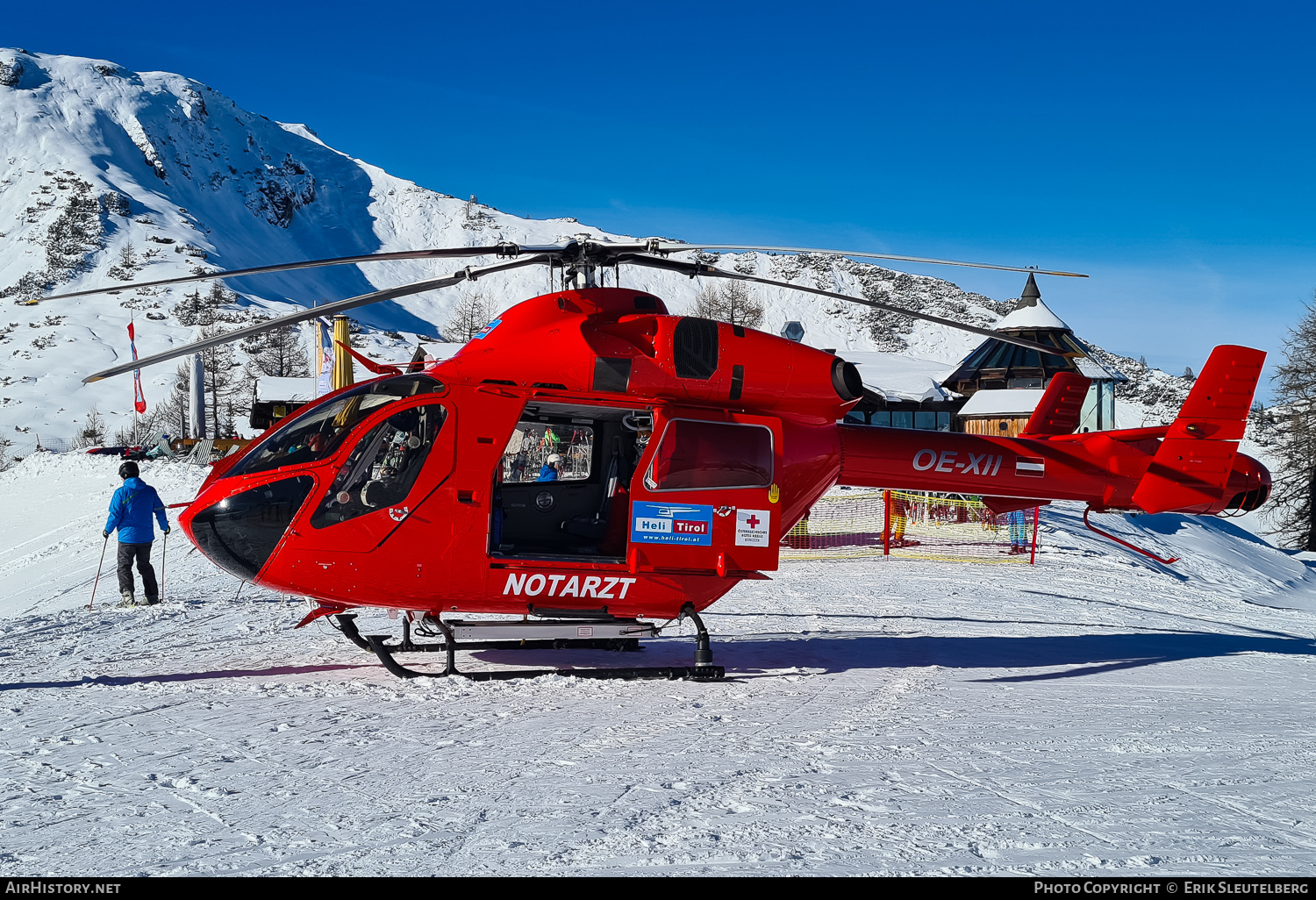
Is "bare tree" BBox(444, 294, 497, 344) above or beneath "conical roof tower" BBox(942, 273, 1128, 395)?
above

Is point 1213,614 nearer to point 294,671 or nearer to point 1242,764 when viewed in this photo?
point 1242,764

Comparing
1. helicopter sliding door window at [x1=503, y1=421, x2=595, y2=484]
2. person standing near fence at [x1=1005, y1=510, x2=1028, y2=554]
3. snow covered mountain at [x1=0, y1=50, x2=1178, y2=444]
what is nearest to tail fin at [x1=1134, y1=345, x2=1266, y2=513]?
helicopter sliding door window at [x1=503, y1=421, x2=595, y2=484]

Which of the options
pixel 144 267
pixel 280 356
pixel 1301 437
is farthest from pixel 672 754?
pixel 144 267

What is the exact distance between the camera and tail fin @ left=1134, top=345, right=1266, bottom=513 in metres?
9.72

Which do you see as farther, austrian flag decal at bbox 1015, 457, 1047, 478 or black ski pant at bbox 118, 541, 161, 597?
black ski pant at bbox 118, 541, 161, 597

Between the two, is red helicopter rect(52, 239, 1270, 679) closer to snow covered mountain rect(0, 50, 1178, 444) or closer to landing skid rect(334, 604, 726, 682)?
landing skid rect(334, 604, 726, 682)

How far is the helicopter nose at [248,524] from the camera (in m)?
7.17

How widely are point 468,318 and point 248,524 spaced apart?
10284 cm

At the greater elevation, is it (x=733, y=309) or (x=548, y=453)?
(x=733, y=309)

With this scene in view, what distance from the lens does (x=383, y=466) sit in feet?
24.3

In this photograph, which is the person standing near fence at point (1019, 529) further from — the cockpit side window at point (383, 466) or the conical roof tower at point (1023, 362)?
the conical roof tower at point (1023, 362)

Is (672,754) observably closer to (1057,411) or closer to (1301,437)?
(1057,411)

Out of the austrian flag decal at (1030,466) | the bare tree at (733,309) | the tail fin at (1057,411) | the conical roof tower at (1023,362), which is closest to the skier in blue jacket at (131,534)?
the austrian flag decal at (1030,466)

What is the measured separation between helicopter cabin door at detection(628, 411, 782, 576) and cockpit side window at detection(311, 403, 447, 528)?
6.16 feet
